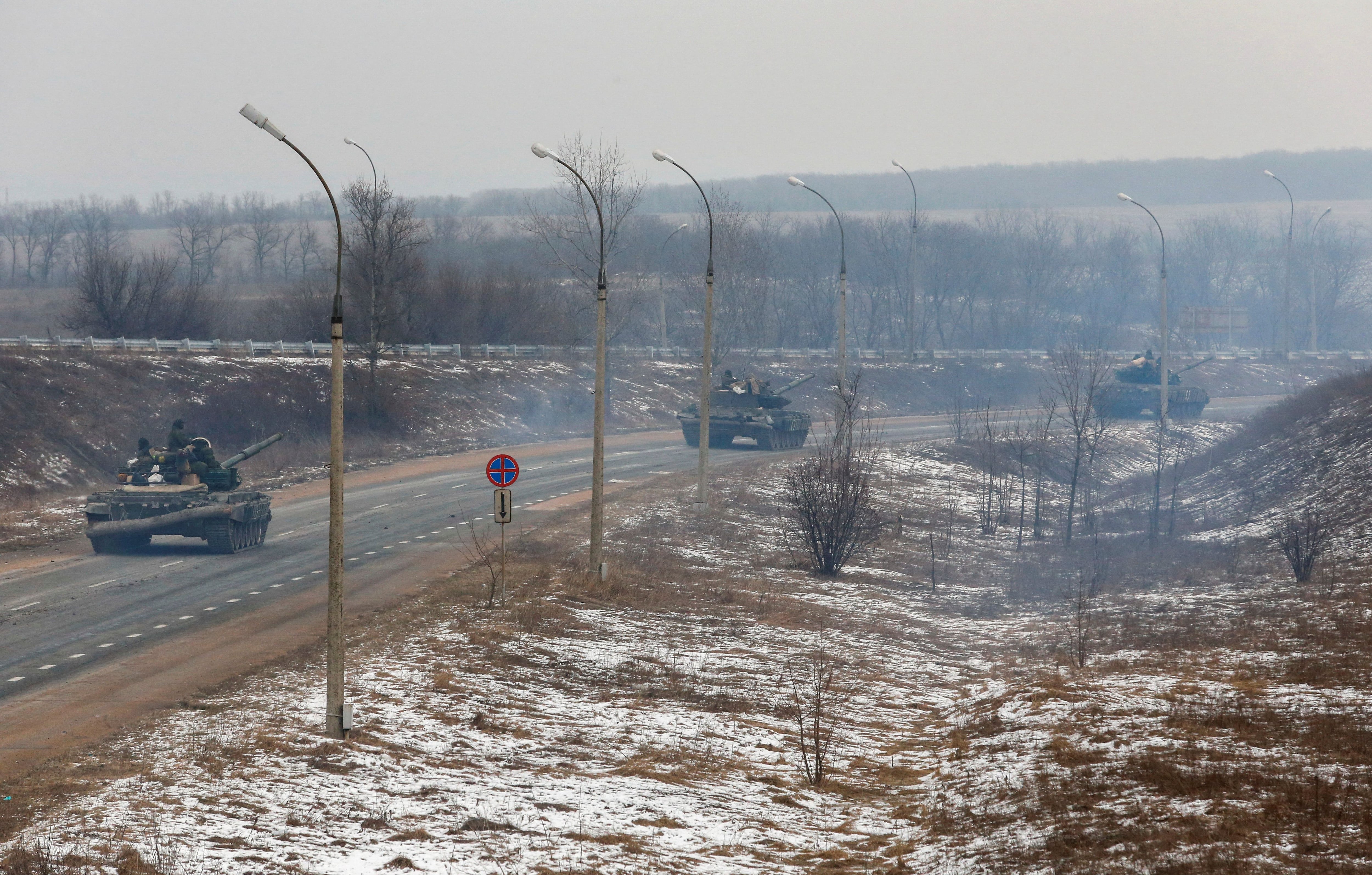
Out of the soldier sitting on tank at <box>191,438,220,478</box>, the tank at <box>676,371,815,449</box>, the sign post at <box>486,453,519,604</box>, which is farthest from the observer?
the tank at <box>676,371,815,449</box>

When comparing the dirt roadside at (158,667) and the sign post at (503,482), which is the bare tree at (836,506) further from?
the sign post at (503,482)

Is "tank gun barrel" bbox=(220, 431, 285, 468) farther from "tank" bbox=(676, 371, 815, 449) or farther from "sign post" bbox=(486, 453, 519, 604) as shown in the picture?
"tank" bbox=(676, 371, 815, 449)

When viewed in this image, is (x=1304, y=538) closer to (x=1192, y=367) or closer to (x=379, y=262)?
(x=1192, y=367)

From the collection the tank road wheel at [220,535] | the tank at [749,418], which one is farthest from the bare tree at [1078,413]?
the tank road wheel at [220,535]

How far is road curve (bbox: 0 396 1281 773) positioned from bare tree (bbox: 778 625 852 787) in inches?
274

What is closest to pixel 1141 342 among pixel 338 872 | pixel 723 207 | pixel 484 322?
pixel 723 207

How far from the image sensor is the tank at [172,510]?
24234mm

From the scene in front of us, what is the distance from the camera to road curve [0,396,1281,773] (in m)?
14.3

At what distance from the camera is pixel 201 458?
84.1 feet

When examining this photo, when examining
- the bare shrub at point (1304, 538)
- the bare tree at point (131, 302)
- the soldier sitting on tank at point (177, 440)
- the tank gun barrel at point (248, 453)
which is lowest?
the bare shrub at point (1304, 538)

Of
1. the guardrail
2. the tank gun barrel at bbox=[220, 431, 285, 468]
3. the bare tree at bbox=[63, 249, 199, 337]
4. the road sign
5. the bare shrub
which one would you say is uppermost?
the bare tree at bbox=[63, 249, 199, 337]

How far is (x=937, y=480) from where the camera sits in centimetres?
4294

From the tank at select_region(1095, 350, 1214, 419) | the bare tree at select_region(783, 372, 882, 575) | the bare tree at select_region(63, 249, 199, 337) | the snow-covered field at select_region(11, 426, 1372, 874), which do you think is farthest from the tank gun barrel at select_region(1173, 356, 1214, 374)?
the bare tree at select_region(63, 249, 199, 337)

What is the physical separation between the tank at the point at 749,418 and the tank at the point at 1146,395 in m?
17.8
